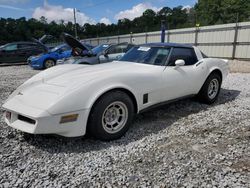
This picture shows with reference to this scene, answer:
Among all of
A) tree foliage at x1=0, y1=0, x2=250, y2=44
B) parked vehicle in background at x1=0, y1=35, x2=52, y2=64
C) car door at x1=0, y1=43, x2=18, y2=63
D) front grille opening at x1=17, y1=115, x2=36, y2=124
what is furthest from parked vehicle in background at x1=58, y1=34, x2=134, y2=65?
tree foliage at x1=0, y1=0, x2=250, y2=44

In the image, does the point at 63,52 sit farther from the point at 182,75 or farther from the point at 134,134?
the point at 134,134

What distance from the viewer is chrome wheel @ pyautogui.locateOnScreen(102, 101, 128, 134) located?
302cm

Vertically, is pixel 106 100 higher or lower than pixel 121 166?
higher

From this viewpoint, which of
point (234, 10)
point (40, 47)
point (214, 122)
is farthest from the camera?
point (234, 10)

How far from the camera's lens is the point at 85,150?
9.28ft

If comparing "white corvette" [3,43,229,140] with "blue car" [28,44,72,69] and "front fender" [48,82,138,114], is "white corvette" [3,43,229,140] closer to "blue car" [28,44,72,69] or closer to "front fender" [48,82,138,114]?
"front fender" [48,82,138,114]

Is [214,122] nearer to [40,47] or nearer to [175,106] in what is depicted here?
[175,106]

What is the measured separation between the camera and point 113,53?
9039 mm

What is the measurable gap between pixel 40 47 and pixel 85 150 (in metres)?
13.0

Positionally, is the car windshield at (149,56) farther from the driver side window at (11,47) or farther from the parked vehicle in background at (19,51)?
the driver side window at (11,47)

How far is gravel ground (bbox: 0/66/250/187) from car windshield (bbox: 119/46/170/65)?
100 centimetres

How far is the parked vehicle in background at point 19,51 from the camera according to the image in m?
13.6

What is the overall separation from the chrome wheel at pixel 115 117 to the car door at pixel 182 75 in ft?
2.83

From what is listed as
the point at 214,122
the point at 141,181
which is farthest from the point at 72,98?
the point at 214,122
